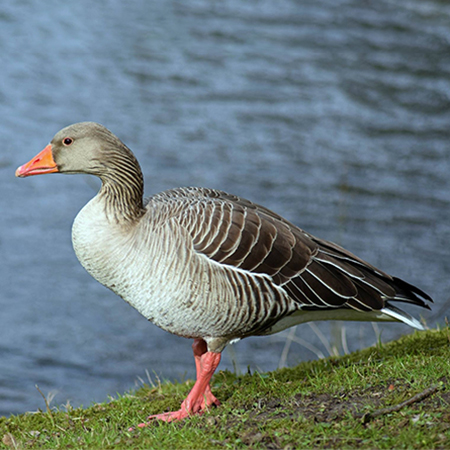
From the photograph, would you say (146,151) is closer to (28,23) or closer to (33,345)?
(33,345)

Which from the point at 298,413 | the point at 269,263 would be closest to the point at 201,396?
the point at 298,413

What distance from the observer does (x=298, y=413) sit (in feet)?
15.8

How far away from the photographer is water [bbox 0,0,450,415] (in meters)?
9.48

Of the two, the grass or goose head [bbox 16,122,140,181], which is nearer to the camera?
the grass

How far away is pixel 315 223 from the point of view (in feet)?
36.2

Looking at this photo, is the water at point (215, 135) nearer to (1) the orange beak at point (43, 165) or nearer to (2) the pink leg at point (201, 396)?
(2) the pink leg at point (201, 396)

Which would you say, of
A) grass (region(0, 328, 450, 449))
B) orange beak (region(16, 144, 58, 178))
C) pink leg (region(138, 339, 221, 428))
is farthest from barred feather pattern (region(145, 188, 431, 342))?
orange beak (region(16, 144, 58, 178))

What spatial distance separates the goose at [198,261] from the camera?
5289mm

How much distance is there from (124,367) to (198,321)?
13.1 feet

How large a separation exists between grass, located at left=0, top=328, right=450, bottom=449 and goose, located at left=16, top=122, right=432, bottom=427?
40 cm

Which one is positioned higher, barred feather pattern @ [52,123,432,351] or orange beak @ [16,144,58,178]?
orange beak @ [16,144,58,178]

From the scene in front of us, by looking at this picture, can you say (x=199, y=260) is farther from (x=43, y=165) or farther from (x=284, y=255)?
(x=43, y=165)

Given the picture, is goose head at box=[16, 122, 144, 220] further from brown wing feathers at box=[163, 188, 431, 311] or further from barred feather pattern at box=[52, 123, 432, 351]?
brown wing feathers at box=[163, 188, 431, 311]

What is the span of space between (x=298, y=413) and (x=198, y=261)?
132 centimetres
